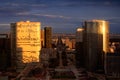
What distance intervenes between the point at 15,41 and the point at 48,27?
20.7 ft

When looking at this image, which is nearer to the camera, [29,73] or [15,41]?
[29,73]

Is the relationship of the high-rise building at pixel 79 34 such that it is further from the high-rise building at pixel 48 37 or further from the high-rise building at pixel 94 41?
the high-rise building at pixel 94 41

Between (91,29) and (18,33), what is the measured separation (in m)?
7.93

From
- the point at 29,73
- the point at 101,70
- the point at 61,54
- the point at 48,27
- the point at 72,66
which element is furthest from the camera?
the point at 48,27

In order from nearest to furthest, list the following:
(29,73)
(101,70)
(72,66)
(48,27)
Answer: (29,73), (101,70), (72,66), (48,27)

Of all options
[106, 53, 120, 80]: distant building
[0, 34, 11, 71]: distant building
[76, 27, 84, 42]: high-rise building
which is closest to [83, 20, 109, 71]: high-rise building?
[106, 53, 120, 80]: distant building

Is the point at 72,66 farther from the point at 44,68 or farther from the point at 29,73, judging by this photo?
the point at 29,73

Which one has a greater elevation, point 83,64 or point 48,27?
point 48,27

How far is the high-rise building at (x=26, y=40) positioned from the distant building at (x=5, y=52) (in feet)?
2.35

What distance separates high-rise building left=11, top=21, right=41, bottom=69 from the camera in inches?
2034

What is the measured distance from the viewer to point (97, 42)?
4803cm

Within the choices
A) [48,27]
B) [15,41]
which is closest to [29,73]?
[15,41]

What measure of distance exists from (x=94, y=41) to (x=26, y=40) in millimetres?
7679

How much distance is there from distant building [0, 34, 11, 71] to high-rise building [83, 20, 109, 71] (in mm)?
7171
